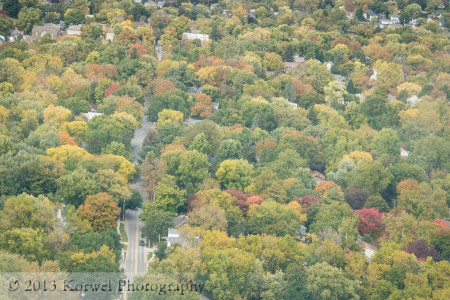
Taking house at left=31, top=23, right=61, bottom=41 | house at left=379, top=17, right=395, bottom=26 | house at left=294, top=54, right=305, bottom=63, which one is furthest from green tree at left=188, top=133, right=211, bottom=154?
house at left=379, top=17, right=395, bottom=26

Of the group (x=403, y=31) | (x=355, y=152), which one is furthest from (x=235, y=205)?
(x=403, y=31)

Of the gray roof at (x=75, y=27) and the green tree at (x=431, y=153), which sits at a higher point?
the green tree at (x=431, y=153)

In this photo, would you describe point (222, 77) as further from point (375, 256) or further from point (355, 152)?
point (375, 256)

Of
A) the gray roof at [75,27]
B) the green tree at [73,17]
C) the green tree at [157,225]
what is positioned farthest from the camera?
the green tree at [73,17]

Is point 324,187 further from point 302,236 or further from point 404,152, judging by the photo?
point 404,152

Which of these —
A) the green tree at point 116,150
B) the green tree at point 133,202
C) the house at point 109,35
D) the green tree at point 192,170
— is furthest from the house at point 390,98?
the green tree at point 133,202

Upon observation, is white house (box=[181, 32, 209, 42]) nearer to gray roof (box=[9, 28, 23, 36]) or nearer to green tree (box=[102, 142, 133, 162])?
gray roof (box=[9, 28, 23, 36])

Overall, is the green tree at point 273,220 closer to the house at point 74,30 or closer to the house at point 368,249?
the house at point 368,249
